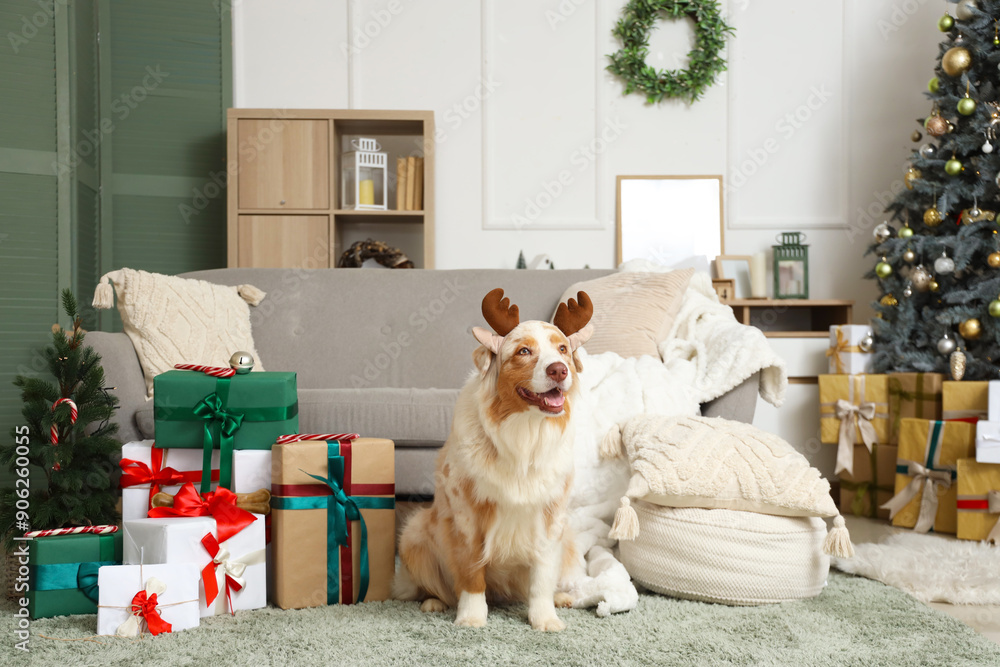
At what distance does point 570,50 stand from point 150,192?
8.45ft

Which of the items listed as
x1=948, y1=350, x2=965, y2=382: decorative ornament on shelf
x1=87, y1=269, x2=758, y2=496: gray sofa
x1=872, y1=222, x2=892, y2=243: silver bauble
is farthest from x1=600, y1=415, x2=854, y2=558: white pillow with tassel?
x1=872, y1=222, x2=892, y2=243: silver bauble

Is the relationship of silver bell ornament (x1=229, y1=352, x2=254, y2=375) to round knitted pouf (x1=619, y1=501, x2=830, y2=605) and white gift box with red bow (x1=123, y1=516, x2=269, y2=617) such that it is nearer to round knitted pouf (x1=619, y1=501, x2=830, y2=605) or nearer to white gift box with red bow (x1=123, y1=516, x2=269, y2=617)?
white gift box with red bow (x1=123, y1=516, x2=269, y2=617)

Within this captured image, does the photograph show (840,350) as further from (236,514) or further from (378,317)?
(236,514)

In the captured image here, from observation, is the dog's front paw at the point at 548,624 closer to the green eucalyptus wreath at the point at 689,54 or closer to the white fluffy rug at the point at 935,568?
the white fluffy rug at the point at 935,568

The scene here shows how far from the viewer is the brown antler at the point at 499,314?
60.1 inches

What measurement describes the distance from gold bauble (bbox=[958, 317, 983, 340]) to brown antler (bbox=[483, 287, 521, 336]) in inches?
87.4

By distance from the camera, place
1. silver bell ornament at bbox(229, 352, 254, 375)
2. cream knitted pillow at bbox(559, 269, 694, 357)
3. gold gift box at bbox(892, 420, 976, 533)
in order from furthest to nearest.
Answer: gold gift box at bbox(892, 420, 976, 533) → cream knitted pillow at bbox(559, 269, 694, 357) → silver bell ornament at bbox(229, 352, 254, 375)

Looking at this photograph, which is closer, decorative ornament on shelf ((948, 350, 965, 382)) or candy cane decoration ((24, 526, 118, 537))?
candy cane decoration ((24, 526, 118, 537))

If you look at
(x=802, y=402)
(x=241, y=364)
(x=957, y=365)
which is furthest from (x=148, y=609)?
(x=802, y=402)

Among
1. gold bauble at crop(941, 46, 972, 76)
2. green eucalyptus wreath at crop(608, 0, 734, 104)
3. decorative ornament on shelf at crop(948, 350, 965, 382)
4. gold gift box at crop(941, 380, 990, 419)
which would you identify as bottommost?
gold gift box at crop(941, 380, 990, 419)

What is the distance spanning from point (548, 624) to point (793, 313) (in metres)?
3.14

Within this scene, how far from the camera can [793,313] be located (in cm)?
414

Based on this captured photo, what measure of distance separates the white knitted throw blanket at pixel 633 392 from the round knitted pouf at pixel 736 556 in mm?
205

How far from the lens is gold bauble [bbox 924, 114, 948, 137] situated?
3029 millimetres
